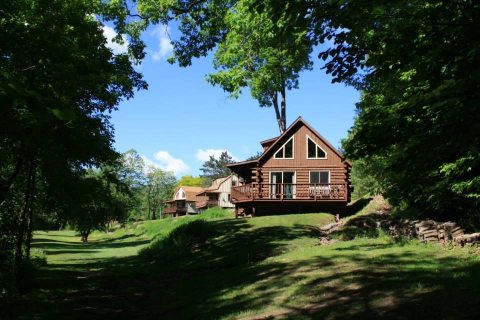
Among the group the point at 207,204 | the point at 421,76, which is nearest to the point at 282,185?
the point at 421,76

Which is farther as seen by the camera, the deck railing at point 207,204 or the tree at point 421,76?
the deck railing at point 207,204

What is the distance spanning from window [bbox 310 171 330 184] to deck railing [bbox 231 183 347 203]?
109cm

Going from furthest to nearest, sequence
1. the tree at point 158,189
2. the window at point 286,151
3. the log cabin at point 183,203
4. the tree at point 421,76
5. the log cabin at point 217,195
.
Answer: the tree at point 158,189, the log cabin at point 183,203, the log cabin at point 217,195, the window at point 286,151, the tree at point 421,76

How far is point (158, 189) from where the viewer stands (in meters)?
119

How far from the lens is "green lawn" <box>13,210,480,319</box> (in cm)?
848

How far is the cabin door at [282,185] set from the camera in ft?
108

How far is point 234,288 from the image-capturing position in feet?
41.2

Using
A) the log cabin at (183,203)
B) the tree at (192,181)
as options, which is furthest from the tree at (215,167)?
the log cabin at (183,203)

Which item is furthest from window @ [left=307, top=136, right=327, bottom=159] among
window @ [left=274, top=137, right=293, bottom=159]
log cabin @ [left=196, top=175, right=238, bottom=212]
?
log cabin @ [left=196, top=175, right=238, bottom=212]

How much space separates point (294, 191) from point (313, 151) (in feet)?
12.0

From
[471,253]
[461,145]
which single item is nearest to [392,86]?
[461,145]

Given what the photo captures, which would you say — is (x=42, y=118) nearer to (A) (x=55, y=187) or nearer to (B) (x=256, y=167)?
(A) (x=55, y=187)

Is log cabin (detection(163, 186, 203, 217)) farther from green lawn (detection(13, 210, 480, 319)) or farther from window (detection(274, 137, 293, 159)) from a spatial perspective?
green lawn (detection(13, 210, 480, 319))

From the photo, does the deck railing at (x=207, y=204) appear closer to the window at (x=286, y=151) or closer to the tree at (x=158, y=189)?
the tree at (x=158, y=189)
